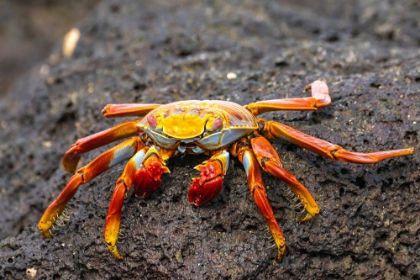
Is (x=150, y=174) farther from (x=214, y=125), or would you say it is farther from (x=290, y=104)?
(x=290, y=104)

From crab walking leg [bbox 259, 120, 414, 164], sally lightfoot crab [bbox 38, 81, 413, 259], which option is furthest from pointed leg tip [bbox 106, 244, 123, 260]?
crab walking leg [bbox 259, 120, 414, 164]

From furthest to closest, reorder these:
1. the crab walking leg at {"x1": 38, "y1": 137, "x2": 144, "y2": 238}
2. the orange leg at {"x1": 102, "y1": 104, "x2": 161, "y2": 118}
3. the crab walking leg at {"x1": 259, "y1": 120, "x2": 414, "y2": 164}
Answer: the orange leg at {"x1": 102, "y1": 104, "x2": 161, "y2": 118} → the crab walking leg at {"x1": 38, "y1": 137, "x2": 144, "y2": 238} → the crab walking leg at {"x1": 259, "y1": 120, "x2": 414, "y2": 164}

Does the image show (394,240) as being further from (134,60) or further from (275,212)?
(134,60)

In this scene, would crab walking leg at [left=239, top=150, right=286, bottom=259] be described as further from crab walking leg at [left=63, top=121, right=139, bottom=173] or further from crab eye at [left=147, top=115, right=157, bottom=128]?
crab walking leg at [left=63, top=121, right=139, bottom=173]

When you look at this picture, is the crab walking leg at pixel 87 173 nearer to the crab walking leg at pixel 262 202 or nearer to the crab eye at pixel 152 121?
the crab eye at pixel 152 121

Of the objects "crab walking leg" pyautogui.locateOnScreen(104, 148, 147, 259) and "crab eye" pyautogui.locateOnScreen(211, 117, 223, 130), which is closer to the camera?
"crab eye" pyautogui.locateOnScreen(211, 117, 223, 130)

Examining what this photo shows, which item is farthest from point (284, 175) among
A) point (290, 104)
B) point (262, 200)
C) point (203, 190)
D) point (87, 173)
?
point (87, 173)

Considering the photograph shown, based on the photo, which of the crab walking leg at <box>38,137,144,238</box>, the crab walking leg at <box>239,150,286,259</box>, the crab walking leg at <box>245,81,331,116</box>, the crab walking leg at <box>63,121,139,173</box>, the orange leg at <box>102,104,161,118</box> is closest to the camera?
the crab walking leg at <box>239,150,286,259</box>

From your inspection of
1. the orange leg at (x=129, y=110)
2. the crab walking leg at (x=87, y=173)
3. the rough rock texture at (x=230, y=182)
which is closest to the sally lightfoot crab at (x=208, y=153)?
the crab walking leg at (x=87, y=173)
